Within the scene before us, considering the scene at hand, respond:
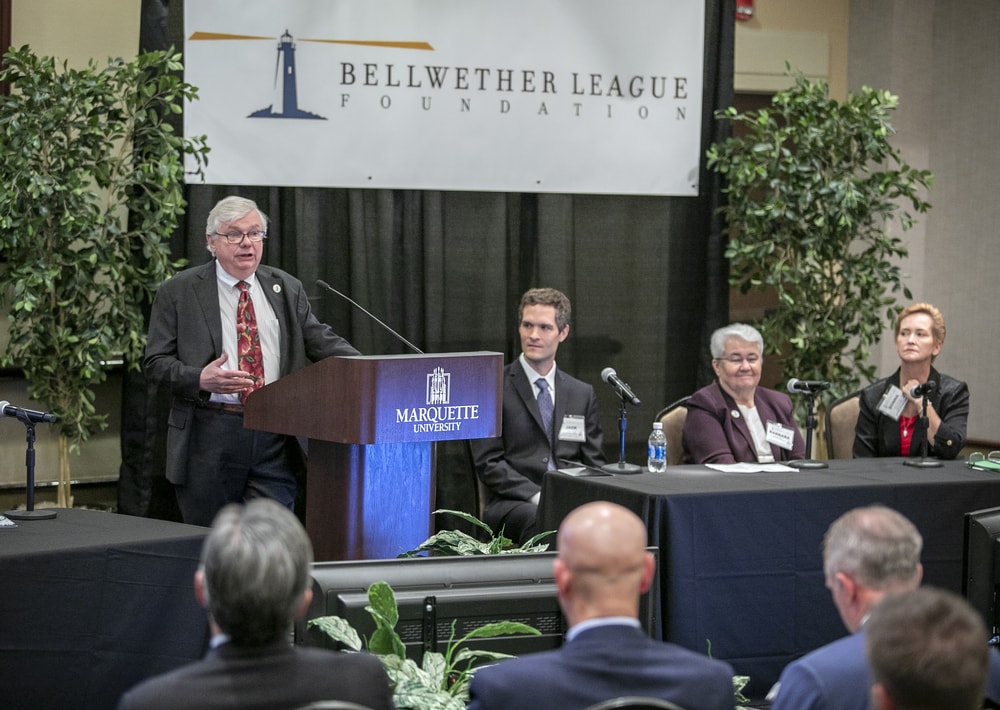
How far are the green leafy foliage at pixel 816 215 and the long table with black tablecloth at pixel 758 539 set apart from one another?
213 centimetres

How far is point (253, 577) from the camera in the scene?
182cm

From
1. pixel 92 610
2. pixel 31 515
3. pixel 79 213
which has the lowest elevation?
pixel 92 610

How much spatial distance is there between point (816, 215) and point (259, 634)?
517 cm

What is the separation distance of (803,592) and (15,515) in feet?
7.88

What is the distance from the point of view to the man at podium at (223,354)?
4.56m

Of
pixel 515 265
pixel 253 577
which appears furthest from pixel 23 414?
pixel 515 265

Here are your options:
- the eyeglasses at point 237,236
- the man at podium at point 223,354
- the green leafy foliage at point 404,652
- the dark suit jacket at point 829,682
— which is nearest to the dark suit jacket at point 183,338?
the man at podium at point 223,354

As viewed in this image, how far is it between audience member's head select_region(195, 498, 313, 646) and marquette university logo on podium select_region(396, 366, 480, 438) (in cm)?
215

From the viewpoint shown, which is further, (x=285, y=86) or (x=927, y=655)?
(x=285, y=86)

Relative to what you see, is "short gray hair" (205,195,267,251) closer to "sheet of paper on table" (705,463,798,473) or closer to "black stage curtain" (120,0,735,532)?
"black stage curtain" (120,0,735,532)

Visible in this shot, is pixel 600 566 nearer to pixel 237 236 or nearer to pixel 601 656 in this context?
pixel 601 656

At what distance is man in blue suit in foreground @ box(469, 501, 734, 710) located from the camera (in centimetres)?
190

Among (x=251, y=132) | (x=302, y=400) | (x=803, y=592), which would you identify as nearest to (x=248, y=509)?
(x=302, y=400)

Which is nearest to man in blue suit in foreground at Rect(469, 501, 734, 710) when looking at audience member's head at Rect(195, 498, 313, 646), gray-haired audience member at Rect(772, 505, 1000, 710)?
gray-haired audience member at Rect(772, 505, 1000, 710)
